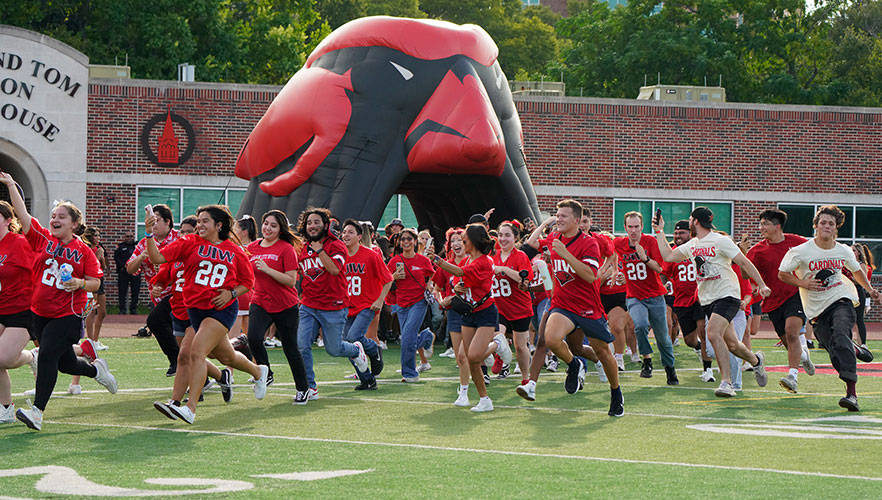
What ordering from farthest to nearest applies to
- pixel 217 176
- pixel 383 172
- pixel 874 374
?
pixel 217 176 → pixel 383 172 → pixel 874 374

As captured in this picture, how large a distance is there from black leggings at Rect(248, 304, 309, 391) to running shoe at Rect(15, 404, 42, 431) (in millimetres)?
2495

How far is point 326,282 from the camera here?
38.5 ft

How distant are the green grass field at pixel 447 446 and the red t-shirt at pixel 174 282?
87cm

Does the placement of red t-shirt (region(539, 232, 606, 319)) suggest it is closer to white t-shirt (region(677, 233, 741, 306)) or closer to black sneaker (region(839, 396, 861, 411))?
white t-shirt (region(677, 233, 741, 306))

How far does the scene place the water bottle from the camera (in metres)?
9.13

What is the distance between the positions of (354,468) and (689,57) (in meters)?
40.3

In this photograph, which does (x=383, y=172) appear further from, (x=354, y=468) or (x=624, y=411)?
(x=354, y=468)

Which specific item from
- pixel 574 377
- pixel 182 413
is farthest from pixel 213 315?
pixel 574 377

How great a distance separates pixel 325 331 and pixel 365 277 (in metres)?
1.15

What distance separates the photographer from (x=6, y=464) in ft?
24.3

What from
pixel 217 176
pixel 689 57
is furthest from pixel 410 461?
pixel 689 57

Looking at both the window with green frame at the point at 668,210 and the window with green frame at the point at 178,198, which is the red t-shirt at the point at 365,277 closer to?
the window with green frame at the point at 178,198

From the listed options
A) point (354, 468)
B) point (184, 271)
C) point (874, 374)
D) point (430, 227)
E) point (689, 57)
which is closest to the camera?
point (354, 468)

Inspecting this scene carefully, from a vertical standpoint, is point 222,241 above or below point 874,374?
above
